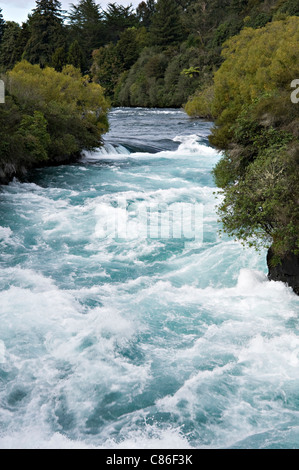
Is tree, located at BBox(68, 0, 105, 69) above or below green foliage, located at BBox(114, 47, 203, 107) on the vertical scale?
above

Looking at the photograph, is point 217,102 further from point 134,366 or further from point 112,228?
point 134,366

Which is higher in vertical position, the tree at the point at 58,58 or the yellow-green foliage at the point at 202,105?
the tree at the point at 58,58

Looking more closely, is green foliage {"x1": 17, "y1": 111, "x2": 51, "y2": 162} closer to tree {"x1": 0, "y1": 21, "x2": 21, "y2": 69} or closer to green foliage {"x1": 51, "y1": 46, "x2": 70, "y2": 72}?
green foliage {"x1": 51, "y1": 46, "x2": 70, "y2": 72}

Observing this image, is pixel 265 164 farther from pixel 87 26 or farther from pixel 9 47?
pixel 87 26

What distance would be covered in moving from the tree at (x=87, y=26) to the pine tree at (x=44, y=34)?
17642 mm

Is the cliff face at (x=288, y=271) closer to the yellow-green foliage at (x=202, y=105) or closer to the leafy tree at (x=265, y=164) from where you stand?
the leafy tree at (x=265, y=164)

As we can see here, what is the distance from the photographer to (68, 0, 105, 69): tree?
96.6 meters

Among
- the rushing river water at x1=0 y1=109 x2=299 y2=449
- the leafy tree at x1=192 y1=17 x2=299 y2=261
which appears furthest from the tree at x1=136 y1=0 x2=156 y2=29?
the rushing river water at x1=0 y1=109 x2=299 y2=449

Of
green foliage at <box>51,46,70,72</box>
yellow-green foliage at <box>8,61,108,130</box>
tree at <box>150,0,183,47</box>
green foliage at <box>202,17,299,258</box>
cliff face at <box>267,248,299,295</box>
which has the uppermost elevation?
tree at <box>150,0,183,47</box>

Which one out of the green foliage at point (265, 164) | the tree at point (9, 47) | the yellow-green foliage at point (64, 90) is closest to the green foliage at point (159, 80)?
the tree at point (9, 47)

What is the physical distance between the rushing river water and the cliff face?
0.25 meters

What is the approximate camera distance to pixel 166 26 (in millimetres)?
77312

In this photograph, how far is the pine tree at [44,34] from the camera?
75.5 m

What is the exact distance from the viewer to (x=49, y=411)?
7.53 meters
